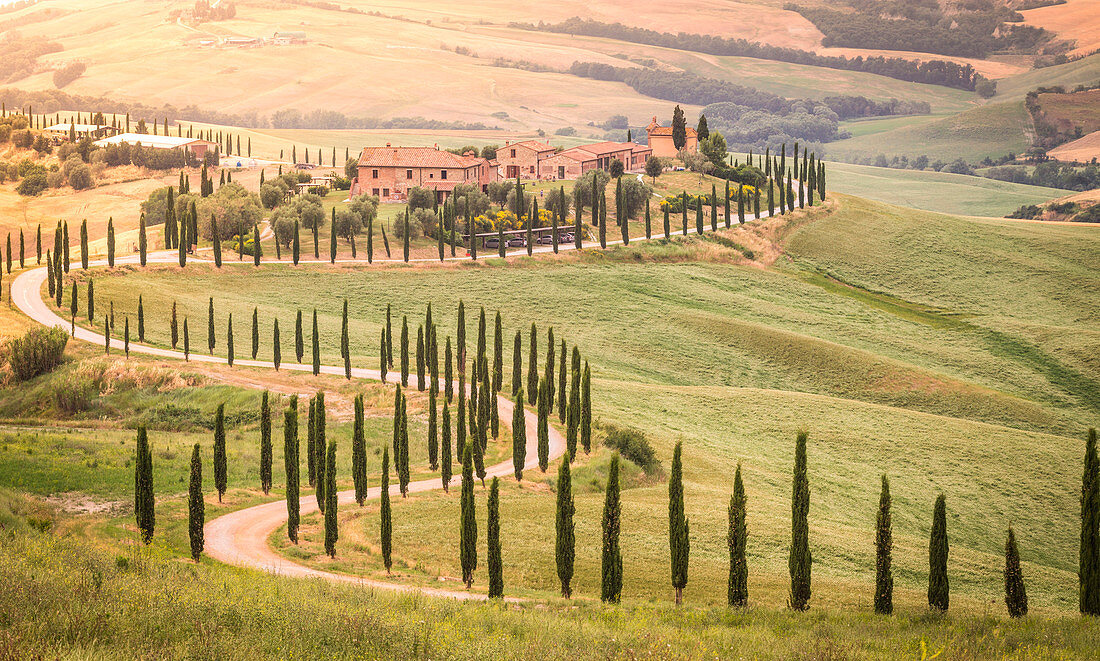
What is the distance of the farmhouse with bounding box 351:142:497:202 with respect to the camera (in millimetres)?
126938

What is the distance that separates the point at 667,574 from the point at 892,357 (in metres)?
57.7

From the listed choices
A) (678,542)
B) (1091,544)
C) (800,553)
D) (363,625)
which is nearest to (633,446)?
(678,542)

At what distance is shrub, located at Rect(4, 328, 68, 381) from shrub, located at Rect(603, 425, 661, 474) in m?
35.8

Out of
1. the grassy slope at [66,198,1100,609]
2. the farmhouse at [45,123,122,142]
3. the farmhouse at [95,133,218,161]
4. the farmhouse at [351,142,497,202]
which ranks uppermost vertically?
the farmhouse at [45,123,122,142]

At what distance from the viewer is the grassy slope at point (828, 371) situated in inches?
1615

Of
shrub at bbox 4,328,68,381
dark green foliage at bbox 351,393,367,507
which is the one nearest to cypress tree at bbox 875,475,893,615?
dark green foliage at bbox 351,393,367,507

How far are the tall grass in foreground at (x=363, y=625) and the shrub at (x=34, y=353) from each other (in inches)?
1367

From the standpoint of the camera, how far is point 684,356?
83000mm

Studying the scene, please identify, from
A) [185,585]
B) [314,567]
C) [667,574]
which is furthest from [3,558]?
[667,574]

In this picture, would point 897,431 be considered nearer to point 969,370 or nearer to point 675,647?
point 969,370

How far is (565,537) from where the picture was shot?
110 ft

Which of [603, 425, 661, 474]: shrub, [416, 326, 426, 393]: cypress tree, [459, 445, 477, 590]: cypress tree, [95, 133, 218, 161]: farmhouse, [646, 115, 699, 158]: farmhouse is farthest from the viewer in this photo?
[95, 133, 218, 161]: farmhouse

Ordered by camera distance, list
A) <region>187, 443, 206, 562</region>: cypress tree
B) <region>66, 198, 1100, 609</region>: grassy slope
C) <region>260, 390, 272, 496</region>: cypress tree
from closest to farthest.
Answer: <region>187, 443, 206, 562</region>: cypress tree, <region>66, 198, 1100, 609</region>: grassy slope, <region>260, 390, 272, 496</region>: cypress tree

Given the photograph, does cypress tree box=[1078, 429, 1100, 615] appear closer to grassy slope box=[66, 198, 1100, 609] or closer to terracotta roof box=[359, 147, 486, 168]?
grassy slope box=[66, 198, 1100, 609]
